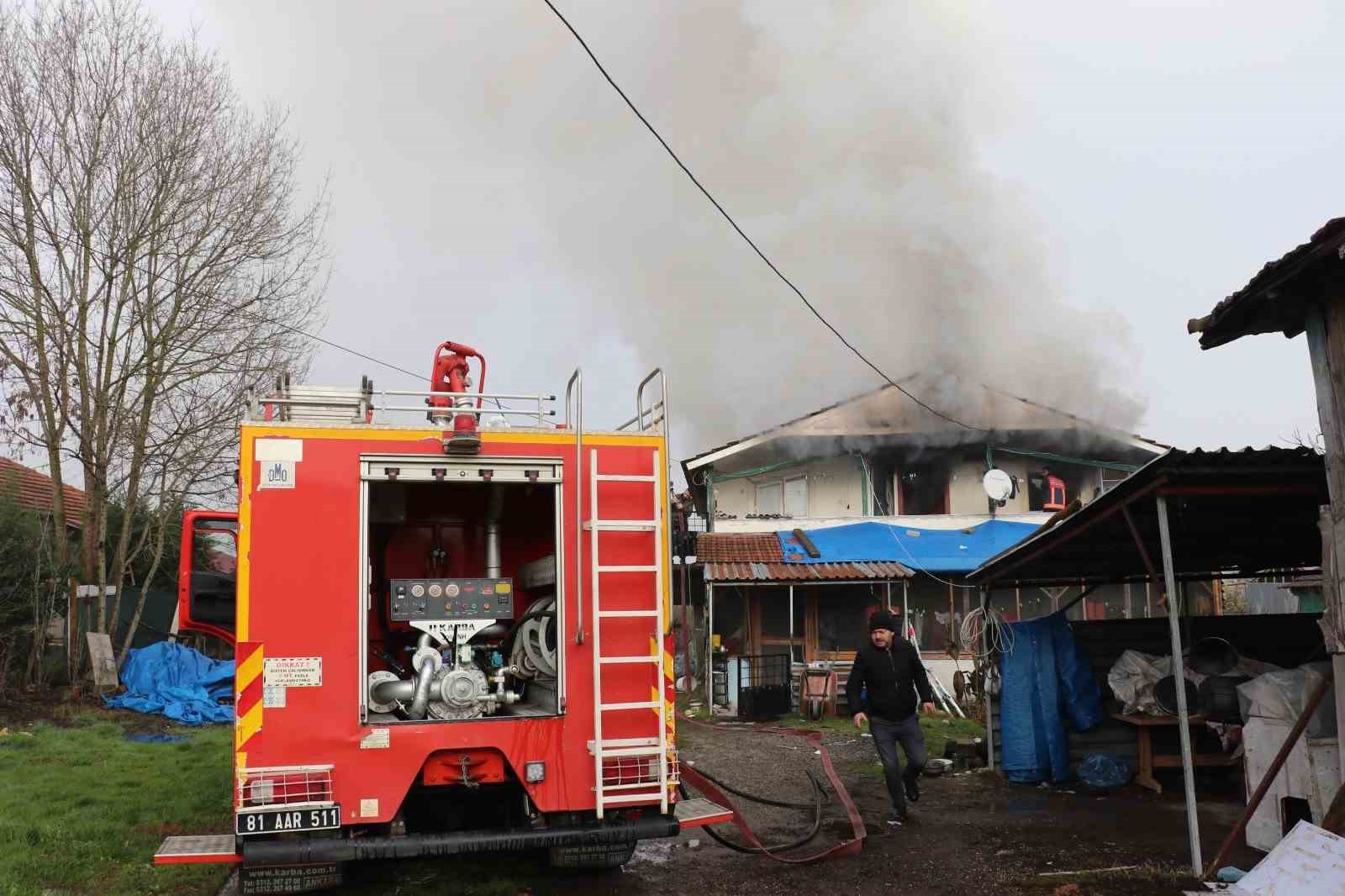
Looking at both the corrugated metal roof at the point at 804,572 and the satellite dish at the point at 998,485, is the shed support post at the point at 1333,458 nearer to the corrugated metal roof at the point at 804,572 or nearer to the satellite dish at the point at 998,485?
the corrugated metal roof at the point at 804,572

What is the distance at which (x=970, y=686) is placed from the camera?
54.4 feet

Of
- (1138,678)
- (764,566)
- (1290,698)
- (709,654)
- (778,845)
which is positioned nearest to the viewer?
(1290,698)

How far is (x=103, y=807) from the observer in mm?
8578

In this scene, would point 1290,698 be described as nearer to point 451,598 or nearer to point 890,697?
point 890,697

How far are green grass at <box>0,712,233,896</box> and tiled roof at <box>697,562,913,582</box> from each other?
846 cm

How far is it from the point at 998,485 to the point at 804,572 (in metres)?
4.43

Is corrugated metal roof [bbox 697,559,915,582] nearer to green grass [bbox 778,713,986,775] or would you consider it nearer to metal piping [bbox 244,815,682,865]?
green grass [bbox 778,713,986,775]

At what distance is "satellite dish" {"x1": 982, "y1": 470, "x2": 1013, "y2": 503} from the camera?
64.1ft

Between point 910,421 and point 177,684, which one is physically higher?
point 910,421

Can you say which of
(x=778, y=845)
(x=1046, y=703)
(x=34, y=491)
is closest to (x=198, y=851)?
(x=778, y=845)

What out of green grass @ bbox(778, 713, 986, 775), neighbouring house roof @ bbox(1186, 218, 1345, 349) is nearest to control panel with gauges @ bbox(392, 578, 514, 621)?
neighbouring house roof @ bbox(1186, 218, 1345, 349)

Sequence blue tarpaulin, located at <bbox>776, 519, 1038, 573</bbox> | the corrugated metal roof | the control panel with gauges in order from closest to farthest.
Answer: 1. the control panel with gauges
2. the corrugated metal roof
3. blue tarpaulin, located at <bbox>776, 519, 1038, 573</bbox>

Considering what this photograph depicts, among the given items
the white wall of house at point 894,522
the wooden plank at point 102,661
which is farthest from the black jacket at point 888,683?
the wooden plank at point 102,661

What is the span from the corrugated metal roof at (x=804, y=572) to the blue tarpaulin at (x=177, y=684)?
8.27 metres
